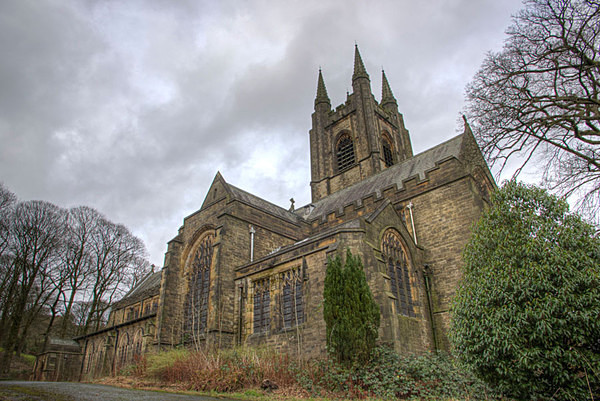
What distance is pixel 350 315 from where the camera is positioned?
1098 centimetres

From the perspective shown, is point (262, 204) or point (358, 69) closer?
point (262, 204)

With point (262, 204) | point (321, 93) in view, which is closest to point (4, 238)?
point (262, 204)

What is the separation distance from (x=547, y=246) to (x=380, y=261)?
241 inches

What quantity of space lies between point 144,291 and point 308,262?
18.9 meters

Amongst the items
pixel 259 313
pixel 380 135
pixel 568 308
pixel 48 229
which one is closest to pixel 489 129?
pixel 568 308

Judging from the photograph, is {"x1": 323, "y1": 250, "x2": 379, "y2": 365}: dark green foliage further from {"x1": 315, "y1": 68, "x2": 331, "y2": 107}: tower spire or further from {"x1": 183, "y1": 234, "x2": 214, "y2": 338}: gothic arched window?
{"x1": 315, "y1": 68, "x2": 331, "y2": 107}: tower spire

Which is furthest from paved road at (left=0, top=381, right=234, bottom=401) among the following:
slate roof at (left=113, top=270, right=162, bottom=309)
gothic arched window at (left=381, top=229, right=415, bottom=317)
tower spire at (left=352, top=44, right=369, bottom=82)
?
tower spire at (left=352, top=44, right=369, bottom=82)

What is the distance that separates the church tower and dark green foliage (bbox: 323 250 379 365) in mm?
20633

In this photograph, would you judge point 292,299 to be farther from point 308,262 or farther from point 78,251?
point 78,251

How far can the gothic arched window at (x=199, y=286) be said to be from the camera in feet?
59.6

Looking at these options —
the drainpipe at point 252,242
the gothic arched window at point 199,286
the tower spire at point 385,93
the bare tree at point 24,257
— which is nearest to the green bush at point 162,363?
the gothic arched window at point 199,286

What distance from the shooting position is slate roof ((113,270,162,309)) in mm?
27853

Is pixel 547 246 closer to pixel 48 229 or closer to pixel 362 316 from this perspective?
pixel 362 316

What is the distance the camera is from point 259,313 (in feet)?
53.1
